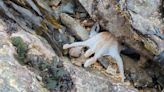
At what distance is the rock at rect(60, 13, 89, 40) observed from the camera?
7.09m

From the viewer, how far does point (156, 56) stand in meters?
6.44

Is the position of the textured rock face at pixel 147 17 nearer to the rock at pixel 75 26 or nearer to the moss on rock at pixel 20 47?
the rock at pixel 75 26

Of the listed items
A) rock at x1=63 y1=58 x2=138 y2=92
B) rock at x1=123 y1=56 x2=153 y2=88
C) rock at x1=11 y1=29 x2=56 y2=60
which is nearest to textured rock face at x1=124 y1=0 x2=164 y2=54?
rock at x1=63 y1=58 x2=138 y2=92

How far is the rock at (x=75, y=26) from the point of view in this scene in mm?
7094

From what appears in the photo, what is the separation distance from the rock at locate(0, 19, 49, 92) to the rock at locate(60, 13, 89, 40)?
1.67 metres

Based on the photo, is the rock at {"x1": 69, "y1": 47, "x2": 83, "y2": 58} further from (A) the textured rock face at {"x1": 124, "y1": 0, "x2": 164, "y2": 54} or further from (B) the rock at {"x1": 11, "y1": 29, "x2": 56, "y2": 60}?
(A) the textured rock face at {"x1": 124, "y1": 0, "x2": 164, "y2": 54}

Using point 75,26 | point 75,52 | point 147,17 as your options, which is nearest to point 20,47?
point 75,52

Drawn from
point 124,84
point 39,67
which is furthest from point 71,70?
point 124,84

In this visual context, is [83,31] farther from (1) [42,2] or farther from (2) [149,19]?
(2) [149,19]

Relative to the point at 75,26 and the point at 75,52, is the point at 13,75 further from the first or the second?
the point at 75,26

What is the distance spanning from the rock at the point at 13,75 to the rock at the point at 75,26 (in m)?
1.67

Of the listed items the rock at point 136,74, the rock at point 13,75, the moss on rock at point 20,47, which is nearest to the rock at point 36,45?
the moss on rock at point 20,47

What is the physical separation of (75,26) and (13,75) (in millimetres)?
2221

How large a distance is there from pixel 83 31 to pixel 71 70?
1200mm
